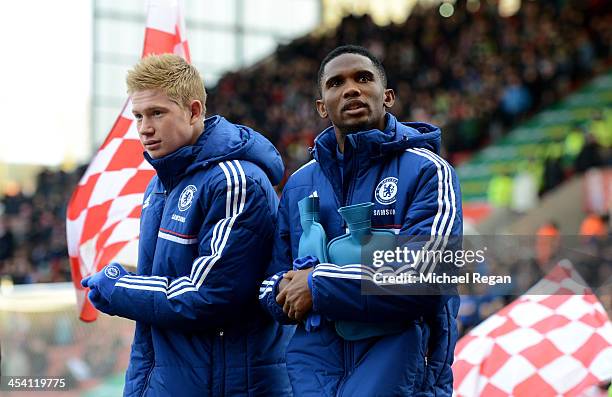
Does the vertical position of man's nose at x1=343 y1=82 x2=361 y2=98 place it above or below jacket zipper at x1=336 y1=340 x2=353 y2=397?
above

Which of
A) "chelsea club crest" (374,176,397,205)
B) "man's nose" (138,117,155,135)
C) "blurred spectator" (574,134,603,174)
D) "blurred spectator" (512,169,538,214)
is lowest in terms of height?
"chelsea club crest" (374,176,397,205)

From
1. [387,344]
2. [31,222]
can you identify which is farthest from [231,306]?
[31,222]

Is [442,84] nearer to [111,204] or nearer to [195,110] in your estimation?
[111,204]

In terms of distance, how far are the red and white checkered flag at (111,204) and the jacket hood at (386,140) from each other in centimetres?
168

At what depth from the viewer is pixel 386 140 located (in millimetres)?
2924

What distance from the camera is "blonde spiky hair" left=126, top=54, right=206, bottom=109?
10.7 ft

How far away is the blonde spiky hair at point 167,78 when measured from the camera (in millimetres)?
3250

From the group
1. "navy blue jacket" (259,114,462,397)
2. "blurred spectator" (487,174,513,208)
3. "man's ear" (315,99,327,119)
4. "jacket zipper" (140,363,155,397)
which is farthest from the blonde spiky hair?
"blurred spectator" (487,174,513,208)

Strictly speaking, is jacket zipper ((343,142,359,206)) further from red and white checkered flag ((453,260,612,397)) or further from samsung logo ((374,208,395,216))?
red and white checkered flag ((453,260,612,397))

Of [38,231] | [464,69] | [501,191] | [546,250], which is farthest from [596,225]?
[38,231]

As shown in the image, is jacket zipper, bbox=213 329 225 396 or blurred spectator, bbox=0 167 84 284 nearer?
jacket zipper, bbox=213 329 225 396

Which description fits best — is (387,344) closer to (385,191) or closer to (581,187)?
(385,191)

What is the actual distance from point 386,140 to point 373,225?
0.83ft

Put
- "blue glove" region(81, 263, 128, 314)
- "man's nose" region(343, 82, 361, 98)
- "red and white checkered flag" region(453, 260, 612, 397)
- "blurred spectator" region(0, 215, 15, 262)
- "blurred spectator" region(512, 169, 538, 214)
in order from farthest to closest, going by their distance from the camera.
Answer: "blurred spectator" region(0, 215, 15, 262) → "blurred spectator" region(512, 169, 538, 214) → "red and white checkered flag" region(453, 260, 612, 397) → "blue glove" region(81, 263, 128, 314) → "man's nose" region(343, 82, 361, 98)
